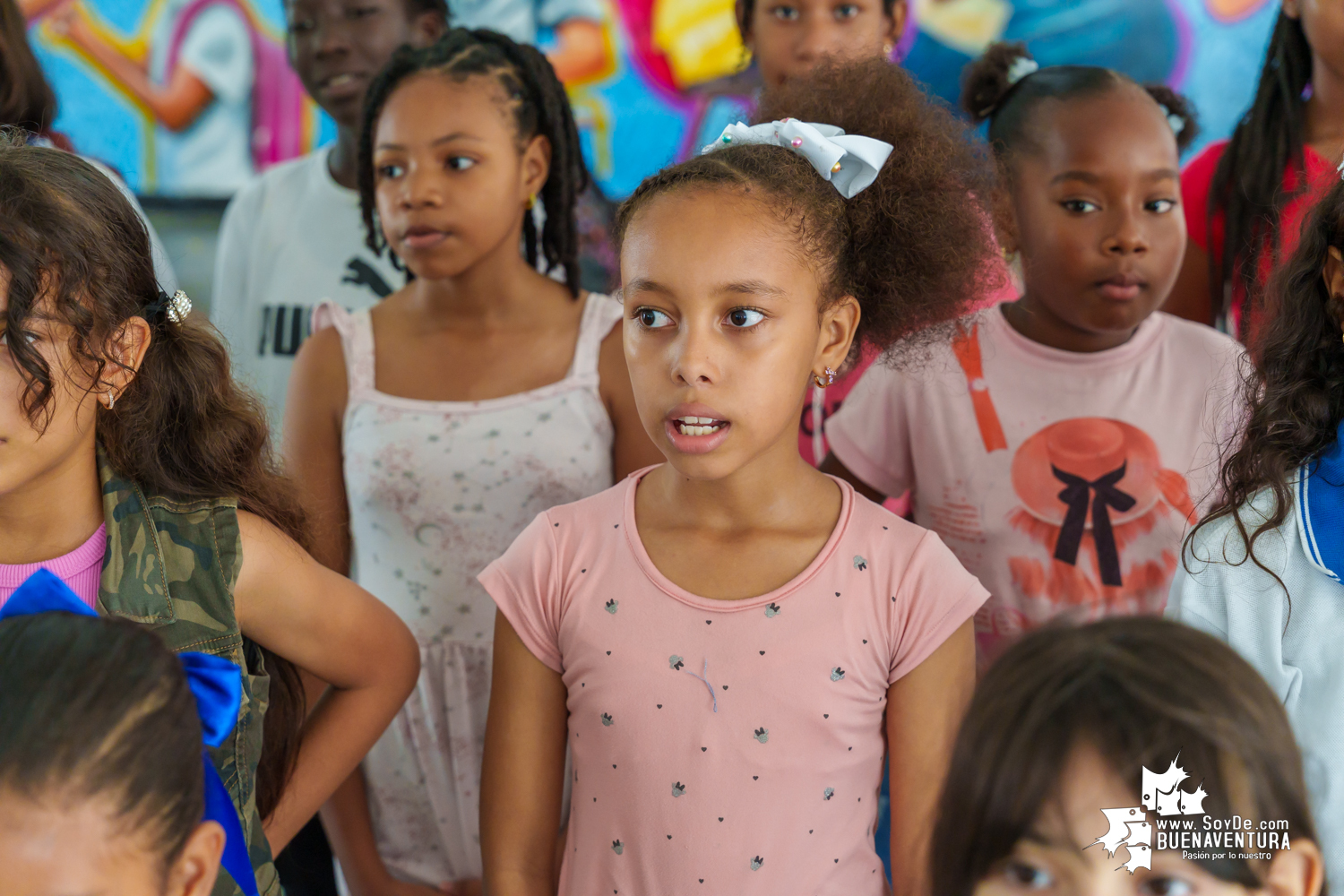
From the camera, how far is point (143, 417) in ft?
4.50

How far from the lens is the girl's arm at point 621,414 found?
1.76m

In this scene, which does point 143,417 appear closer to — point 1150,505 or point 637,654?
point 637,654

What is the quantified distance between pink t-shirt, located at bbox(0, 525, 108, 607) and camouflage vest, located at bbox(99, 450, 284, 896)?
0.03 m

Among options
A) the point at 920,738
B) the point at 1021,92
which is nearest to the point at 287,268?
the point at 1021,92

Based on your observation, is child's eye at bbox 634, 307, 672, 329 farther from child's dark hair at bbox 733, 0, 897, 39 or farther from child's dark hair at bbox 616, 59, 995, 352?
child's dark hair at bbox 733, 0, 897, 39

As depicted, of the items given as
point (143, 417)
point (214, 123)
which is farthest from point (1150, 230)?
point (214, 123)

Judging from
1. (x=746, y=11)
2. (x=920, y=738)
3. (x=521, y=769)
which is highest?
(x=746, y=11)

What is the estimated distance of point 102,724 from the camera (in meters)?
0.92

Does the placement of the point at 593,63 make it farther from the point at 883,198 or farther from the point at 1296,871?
the point at 1296,871

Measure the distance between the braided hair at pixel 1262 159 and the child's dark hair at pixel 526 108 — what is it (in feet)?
3.95

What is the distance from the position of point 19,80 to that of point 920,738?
1862 millimetres

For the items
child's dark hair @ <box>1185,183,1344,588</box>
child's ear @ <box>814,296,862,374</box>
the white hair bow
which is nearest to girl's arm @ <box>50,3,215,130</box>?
the white hair bow

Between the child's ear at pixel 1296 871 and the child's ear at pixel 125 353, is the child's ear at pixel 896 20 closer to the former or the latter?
the child's ear at pixel 125 353

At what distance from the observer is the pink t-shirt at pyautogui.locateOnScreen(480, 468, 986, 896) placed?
1.26 m
